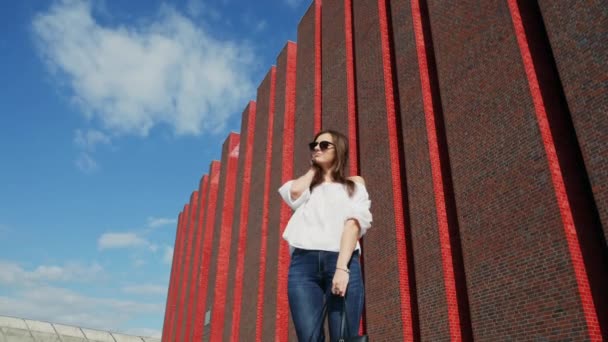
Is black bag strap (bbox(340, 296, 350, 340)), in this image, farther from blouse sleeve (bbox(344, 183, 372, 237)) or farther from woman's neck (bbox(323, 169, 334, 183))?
woman's neck (bbox(323, 169, 334, 183))

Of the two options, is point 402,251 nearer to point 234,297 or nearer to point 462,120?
point 462,120

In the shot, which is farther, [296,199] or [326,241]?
[296,199]

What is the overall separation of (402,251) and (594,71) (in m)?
5.86

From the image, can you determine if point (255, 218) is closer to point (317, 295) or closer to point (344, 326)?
point (317, 295)

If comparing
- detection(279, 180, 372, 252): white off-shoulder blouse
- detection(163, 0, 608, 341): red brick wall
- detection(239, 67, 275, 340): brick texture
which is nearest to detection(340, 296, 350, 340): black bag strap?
detection(279, 180, 372, 252): white off-shoulder blouse

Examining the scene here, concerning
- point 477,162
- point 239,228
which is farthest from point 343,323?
point 239,228

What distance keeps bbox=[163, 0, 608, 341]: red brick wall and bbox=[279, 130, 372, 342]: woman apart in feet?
21.9

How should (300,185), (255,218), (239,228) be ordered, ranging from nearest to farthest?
1. (300,185)
2. (255,218)
3. (239,228)

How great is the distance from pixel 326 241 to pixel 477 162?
8394 millimetres

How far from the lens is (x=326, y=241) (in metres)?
2.76

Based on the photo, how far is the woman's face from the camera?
10.0 ft

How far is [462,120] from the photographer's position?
35.9 ft

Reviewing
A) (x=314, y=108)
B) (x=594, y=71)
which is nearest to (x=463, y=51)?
(x=594, y=71)

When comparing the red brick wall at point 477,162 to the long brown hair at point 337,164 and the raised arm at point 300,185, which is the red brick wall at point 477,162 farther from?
the raised arm at point 300,185
